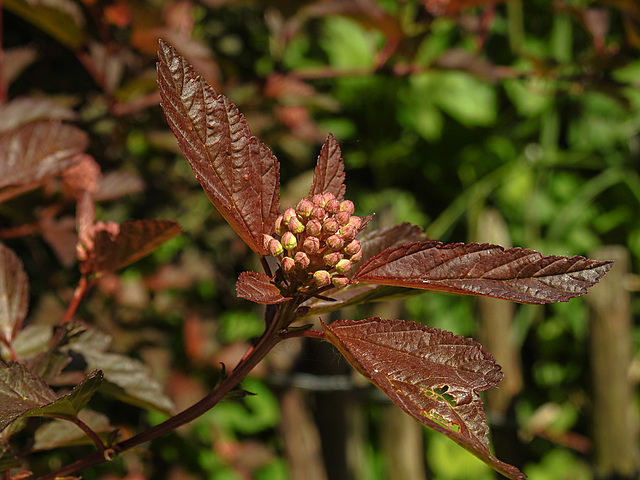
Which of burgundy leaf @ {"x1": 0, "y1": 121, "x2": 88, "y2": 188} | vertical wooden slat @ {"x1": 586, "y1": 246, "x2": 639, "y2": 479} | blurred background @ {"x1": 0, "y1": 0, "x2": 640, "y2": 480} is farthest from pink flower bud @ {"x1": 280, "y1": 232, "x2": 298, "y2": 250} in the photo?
vertical wooden slat @ {"x1": 586, "y1": 246, "x2": 639, "y2": 479}

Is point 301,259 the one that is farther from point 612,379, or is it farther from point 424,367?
point 612,379

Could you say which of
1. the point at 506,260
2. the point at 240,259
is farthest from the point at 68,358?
the point at 240,259

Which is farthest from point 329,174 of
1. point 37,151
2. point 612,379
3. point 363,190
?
point 363,190

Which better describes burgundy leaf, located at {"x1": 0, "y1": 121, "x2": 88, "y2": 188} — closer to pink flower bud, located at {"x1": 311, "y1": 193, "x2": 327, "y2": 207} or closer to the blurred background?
the blurred background

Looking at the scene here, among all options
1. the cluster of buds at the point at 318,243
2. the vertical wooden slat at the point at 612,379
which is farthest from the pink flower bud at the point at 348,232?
the vertical wooden slat at the point at 612,379

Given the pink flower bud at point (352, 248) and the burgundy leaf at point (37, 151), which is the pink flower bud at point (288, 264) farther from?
the burgundy leaf at point (37, 151)

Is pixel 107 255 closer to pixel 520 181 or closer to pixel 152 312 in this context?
pixel 152 312
